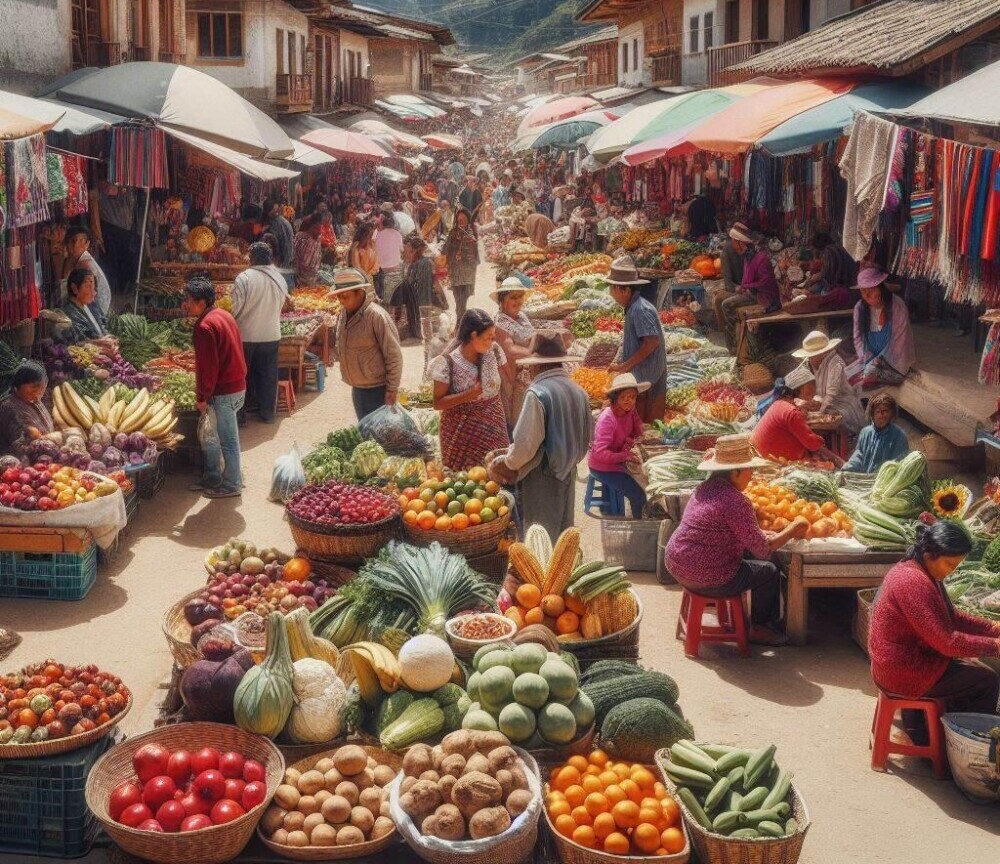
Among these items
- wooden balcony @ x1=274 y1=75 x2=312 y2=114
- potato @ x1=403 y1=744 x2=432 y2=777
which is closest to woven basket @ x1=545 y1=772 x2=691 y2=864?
potato @ x1=403 y1=744 x2=432 y2=777

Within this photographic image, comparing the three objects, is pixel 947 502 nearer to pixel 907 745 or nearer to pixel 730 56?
pixel 907 745

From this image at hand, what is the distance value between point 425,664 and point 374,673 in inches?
11.3

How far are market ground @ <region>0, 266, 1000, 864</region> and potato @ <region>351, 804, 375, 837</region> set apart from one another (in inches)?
68.2

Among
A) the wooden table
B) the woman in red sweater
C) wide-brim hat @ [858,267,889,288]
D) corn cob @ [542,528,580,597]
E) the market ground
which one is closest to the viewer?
the market ground

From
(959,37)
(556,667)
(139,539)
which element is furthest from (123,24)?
(556,667)

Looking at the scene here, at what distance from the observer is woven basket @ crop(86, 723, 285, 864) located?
13.5 ft

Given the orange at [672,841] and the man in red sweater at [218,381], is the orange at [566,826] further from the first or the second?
the man in red sweater at [218,381]

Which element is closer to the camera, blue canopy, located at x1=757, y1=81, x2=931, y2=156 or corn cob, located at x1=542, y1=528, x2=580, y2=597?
corn cob, located at x1=542, y1=528, x2=580, y2=597

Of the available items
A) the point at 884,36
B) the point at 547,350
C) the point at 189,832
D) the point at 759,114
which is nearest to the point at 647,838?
the point at 189,832

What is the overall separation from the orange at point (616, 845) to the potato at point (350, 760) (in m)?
0.93

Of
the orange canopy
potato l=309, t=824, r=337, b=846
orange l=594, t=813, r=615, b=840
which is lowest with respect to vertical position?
potato l=309, t=824, r=337, b=846

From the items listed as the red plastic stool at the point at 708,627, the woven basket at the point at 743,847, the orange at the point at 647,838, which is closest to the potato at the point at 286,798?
the orange at the point at 647,838

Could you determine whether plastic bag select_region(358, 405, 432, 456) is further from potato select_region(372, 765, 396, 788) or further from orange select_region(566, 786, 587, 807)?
orange select_region(566, 786, 587, 807)

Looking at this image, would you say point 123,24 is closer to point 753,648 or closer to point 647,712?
point 753,648
